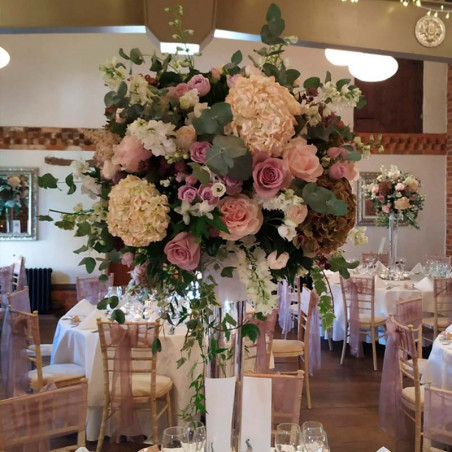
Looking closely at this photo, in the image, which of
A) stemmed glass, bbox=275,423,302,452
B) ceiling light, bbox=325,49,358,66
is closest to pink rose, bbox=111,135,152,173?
stemmed glass, bbox=275,423,302,452

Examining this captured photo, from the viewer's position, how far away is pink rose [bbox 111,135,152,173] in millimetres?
1192

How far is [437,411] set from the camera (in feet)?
8.17

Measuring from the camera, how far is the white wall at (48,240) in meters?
8.27

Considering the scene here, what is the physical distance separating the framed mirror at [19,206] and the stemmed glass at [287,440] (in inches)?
283

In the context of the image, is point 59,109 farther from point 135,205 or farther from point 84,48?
point 135,205

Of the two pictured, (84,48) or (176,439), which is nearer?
(176,439)

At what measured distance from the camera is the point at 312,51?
873 centimetres

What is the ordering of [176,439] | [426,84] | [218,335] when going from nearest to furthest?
[218,335] → [176,439] → [426,84]

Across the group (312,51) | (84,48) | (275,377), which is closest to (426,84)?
(312,51)

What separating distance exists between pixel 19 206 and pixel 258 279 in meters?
7.75

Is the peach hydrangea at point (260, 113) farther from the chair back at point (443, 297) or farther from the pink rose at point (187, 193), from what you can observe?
the chair back at point (443, 297)

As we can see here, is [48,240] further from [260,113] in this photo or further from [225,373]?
[260,113]

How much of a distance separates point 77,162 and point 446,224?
8.88 m

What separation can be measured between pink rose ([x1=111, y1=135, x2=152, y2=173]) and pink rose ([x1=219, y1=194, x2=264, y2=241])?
211mm
